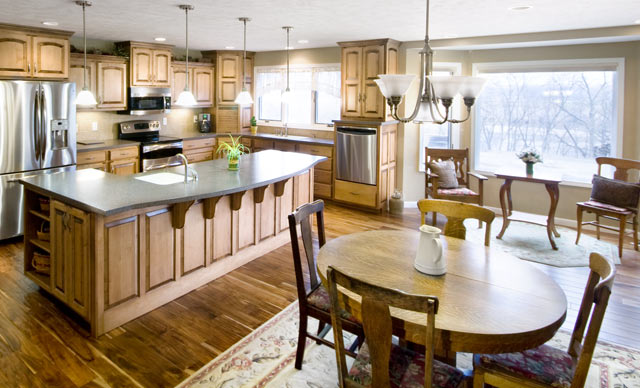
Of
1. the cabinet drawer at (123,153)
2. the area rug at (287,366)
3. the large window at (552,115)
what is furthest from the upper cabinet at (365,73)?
the area rug at (287,366)

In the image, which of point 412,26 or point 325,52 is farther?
point 325,52

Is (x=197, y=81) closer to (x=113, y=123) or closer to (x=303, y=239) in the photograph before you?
(x=113, y=123)

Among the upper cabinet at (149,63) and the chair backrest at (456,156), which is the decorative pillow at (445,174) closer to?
the chair backrest at (456,156)

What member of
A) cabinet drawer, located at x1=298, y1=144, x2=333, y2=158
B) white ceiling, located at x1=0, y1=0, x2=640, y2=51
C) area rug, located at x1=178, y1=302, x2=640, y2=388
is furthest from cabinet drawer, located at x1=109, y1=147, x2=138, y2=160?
area rug, located at x1=178, y1=302, x2=640, y2=388

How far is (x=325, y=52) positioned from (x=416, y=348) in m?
5.53

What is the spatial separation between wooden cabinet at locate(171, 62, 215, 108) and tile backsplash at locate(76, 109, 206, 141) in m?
0.38

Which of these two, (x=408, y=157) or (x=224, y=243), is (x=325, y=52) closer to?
(x=408, y=157)

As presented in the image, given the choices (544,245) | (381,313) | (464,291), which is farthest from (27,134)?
(544,245)

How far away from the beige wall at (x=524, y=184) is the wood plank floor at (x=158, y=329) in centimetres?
169

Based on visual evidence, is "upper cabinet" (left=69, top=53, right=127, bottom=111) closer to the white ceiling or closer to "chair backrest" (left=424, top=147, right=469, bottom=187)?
the white ceiling

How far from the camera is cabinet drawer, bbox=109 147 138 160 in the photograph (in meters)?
5.94

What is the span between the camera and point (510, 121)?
6094 millimetres

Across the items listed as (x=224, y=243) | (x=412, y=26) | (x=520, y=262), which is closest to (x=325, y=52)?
(x=412, y=26)

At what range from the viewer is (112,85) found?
613 cm
